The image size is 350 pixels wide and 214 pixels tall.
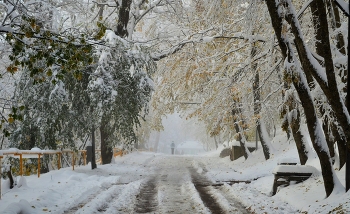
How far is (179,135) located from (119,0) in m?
119

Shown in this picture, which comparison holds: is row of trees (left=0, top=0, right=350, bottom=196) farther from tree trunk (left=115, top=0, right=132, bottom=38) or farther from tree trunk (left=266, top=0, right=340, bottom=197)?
tree trunk (left=266, top=0, right=340, bottom=197)

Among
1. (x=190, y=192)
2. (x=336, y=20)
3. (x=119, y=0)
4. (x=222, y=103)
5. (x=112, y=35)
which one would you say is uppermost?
(x=119, y=0)

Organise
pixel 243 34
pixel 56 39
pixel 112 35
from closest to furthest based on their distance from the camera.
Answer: pixel 56 39 → pixel 243 34 → pixel 112 35

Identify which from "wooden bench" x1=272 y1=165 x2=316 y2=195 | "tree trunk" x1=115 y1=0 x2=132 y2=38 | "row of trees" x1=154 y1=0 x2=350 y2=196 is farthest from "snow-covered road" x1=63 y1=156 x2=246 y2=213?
"tree trunk" x1=115 y1=0 x2=132 y2=38

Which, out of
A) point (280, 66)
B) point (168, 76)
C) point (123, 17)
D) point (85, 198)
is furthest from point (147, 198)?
point (123, 17)

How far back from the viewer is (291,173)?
36.4ft

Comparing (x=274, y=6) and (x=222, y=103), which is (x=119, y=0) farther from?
(x=274, y=6)

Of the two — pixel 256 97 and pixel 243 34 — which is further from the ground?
pixel 243 34

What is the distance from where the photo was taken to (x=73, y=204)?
9.64 meters

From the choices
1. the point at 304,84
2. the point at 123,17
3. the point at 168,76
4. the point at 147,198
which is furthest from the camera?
the point at 168,76

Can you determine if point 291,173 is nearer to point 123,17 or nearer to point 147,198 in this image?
point 147,198

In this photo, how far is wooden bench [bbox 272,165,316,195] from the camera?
11.0 metres

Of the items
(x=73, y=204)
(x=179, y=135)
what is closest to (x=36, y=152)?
(x=73, y=204)

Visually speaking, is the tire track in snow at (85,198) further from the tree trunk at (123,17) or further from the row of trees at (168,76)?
the tree trunk at (123,17)
